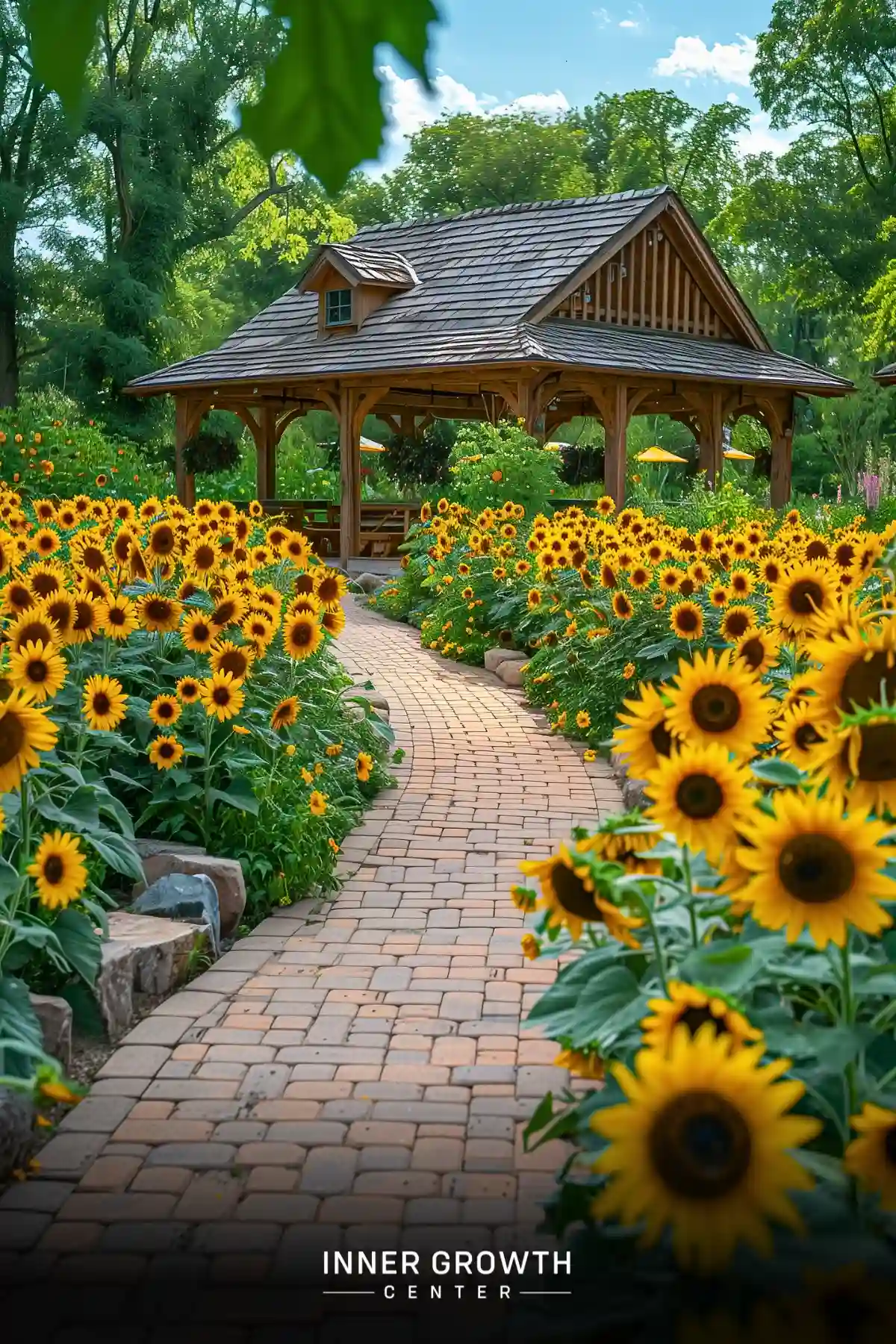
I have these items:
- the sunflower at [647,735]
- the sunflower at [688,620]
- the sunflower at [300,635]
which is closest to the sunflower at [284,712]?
the sunflower at [300,635]

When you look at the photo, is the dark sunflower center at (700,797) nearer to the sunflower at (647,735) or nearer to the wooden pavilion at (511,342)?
the sunflower at (647,735)

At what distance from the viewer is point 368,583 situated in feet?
56.5

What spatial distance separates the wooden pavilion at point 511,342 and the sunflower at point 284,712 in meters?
11.9

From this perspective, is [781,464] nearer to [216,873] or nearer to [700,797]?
[216,873]

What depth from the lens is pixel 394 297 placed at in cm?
2144

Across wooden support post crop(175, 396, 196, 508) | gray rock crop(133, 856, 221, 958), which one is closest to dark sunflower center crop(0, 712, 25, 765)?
gray rock crop(133, 856, 221, 958)

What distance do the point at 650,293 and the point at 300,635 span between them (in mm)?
16750

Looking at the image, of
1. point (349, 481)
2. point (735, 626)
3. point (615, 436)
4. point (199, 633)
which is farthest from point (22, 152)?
point (349, 481)

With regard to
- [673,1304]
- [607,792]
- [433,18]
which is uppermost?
[433,18]

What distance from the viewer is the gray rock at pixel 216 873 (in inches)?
199

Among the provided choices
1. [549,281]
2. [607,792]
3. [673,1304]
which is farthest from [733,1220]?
[549,281]

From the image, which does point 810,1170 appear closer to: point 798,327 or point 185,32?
point 185,32

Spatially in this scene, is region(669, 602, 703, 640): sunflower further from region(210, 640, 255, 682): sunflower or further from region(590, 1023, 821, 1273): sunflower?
region(590, 1023, 821, 1273): sunflower

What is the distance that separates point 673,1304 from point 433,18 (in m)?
1.66
